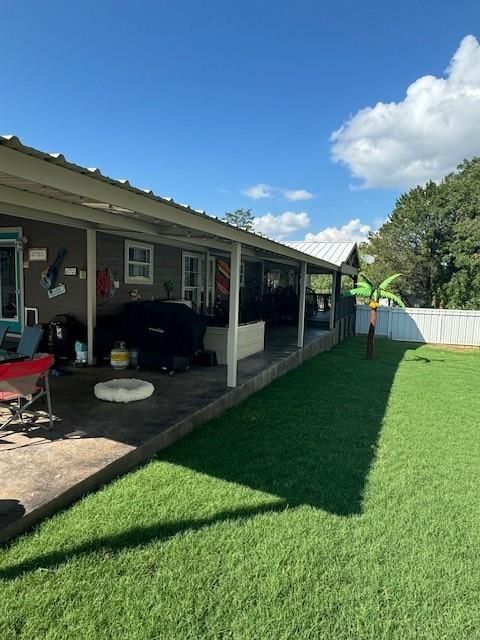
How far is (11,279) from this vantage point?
7742 mm

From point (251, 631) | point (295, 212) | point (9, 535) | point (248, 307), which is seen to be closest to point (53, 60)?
point (248, 307)

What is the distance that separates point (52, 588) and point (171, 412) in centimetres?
Answer: 257

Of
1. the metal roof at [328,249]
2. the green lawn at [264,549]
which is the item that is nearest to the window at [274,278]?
the metal roof at [328,249]

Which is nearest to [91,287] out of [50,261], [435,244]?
[50,261]

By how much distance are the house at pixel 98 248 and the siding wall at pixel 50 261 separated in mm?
17

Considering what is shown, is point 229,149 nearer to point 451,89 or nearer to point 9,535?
point 451,89

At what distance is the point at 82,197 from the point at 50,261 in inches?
165

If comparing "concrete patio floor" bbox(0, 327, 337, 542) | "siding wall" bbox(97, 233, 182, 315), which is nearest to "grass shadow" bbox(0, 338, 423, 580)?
"concrete patio floor" bbox(0, 327, 337, 542)

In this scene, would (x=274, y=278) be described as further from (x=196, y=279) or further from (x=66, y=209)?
(x=66, y=209)

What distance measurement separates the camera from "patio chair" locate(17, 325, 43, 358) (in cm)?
466

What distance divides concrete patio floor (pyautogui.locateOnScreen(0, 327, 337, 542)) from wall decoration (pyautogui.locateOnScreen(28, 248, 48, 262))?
2196 mm

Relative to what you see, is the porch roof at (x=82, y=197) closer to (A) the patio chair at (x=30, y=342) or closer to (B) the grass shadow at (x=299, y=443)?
(A) the patio chair at (x=30, y=342)

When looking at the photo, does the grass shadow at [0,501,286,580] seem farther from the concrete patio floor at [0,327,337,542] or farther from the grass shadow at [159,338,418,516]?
the grass shadow at [159,338,418,516]

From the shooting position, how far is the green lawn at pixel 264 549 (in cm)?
212
